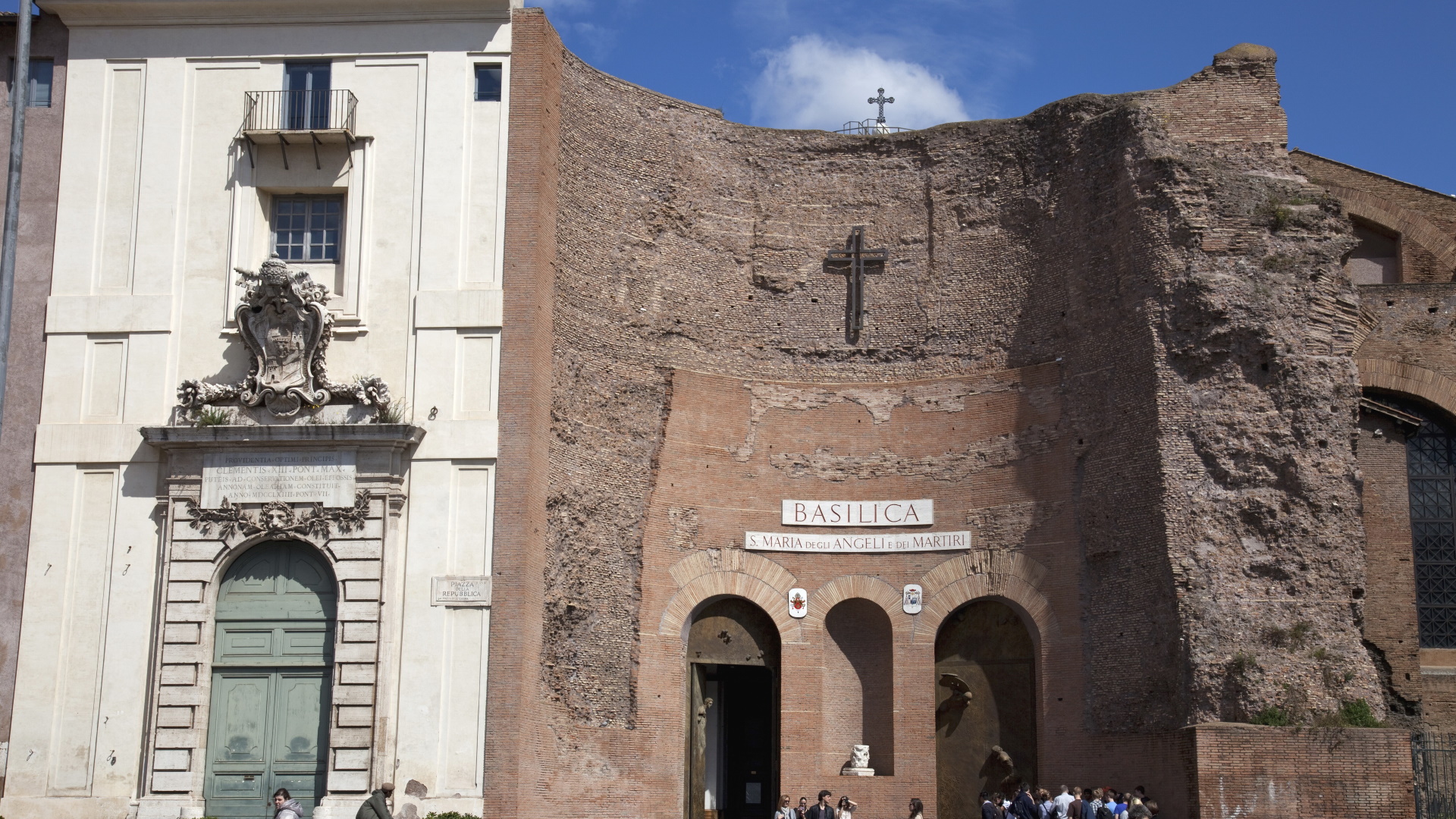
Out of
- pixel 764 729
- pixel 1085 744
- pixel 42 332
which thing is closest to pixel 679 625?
pixel 764 729

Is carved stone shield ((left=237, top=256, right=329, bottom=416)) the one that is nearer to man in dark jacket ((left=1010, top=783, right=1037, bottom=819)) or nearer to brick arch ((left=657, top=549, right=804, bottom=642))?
brick arch ((left=657, top=549, right=804, bottom=642))

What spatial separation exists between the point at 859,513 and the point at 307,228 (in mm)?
9636

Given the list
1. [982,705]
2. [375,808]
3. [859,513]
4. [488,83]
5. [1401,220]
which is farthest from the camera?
[1401,220]

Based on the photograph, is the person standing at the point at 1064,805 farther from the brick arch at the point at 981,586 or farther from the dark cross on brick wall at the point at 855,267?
the dark cross on brick wall at the point at 855,267

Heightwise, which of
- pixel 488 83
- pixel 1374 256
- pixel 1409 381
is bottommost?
pixel 1409 381

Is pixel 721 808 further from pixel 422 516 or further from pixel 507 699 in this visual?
pixel 422 516

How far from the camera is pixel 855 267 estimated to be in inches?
969

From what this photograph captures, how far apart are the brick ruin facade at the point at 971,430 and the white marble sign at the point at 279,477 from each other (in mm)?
2311

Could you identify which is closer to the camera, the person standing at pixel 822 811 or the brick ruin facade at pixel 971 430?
the person standing at pixel 822 811

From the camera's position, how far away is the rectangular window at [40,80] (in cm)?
2183

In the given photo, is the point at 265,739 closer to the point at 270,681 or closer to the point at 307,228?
the point at 270,681

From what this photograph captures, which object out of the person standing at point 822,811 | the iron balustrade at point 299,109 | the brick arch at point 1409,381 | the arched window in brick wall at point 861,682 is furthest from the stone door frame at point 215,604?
the brick arch at point 1409,381

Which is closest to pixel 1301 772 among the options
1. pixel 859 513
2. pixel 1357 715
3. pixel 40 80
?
pixel 1357 715

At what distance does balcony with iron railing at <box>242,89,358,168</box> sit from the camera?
21109 millimetres
